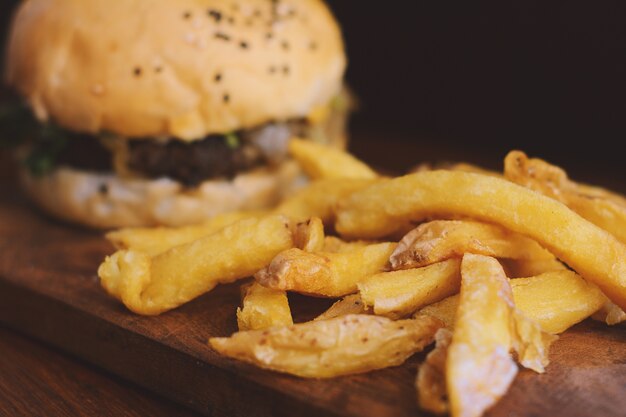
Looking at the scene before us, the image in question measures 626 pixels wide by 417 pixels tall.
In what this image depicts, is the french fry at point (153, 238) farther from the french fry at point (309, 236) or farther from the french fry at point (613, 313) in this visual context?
the french fry at point (613, 313)

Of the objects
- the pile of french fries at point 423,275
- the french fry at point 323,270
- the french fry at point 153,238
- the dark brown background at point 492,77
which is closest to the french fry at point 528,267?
the pile of french fries at point 423,275

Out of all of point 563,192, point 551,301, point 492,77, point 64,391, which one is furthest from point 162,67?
point 492,77

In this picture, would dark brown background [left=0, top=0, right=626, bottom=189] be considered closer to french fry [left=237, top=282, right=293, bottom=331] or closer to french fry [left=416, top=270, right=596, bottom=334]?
french fry [left=416, top=270, right=596, bottom=334]

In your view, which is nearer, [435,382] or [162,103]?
[435,382]

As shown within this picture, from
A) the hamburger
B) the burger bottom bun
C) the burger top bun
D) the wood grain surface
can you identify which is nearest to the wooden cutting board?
the wood grain surface

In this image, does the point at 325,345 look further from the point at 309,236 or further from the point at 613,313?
the point at 613,313

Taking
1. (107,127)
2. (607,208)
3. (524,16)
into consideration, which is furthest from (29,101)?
(524,16)
